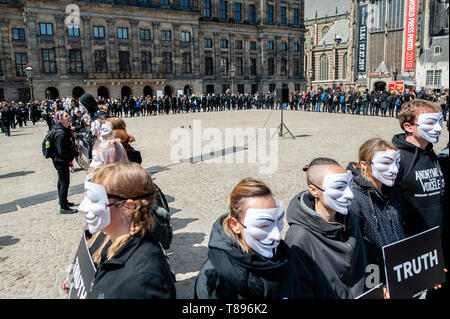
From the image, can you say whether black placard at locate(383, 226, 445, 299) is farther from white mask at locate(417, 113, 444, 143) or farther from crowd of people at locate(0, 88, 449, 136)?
crowd of people at locate(0, 88, 449, 136)

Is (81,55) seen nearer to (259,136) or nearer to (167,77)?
(167,77)

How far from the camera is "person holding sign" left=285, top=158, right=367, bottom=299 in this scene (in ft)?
7.34

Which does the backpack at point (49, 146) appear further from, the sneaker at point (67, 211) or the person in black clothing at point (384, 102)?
the person in black clothing at point (384, 102)

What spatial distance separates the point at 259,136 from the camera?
603 inches

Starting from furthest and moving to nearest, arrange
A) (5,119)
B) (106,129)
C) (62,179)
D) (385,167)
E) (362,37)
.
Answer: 1. (362,37)
2. (5,119)
3. (62,179)
4. (106,129)
5. (385,167)

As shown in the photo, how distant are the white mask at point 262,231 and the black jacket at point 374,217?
0.94 metres

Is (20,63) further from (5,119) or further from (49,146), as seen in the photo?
(49,146)

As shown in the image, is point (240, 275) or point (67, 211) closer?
point (240, 275)

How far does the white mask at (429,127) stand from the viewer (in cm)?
334

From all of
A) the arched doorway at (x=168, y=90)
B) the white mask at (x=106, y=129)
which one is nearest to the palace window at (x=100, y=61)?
the arched doorway at (x=168, y=90)

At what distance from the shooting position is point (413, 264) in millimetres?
2428

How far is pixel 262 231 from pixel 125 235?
Answer: 2.54ft

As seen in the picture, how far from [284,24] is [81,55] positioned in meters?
30.2

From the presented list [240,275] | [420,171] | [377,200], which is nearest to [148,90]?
[420,171]
